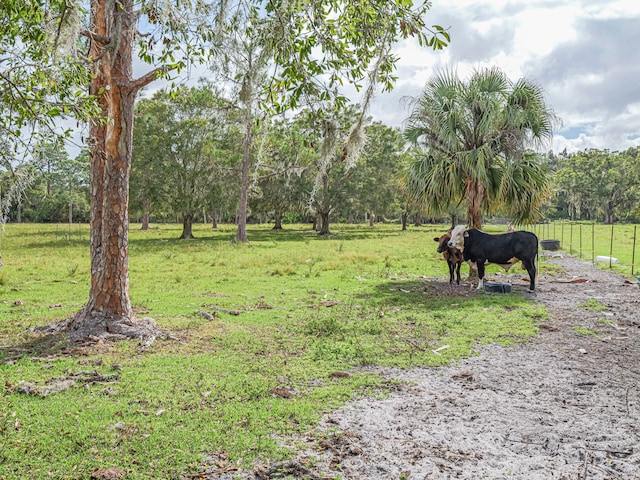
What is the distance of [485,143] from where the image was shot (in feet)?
39.0

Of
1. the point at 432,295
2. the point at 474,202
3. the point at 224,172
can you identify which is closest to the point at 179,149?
the point at 224,172

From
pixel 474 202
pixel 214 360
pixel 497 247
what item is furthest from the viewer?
pixel 474 202

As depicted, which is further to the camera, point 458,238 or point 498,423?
point 458,238

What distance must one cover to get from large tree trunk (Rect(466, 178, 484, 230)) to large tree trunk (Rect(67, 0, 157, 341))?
8.62 metres

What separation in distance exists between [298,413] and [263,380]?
0.95m

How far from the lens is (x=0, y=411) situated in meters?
4.04

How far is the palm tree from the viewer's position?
461 inches

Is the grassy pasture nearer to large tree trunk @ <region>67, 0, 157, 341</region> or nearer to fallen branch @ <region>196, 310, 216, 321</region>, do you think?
fallen branch @ <region>196, 310, 216, 321</region>

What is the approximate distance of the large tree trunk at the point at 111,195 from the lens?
257 inches

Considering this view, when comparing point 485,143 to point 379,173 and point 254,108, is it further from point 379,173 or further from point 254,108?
point 379,173

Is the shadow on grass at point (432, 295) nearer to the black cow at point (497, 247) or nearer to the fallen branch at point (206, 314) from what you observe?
the black cow at point (497, 247)

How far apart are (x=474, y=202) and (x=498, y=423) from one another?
8.84m

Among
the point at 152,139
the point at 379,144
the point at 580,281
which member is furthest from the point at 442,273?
the point at 379,144

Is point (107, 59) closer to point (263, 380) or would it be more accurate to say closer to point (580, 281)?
point (263, 380)
